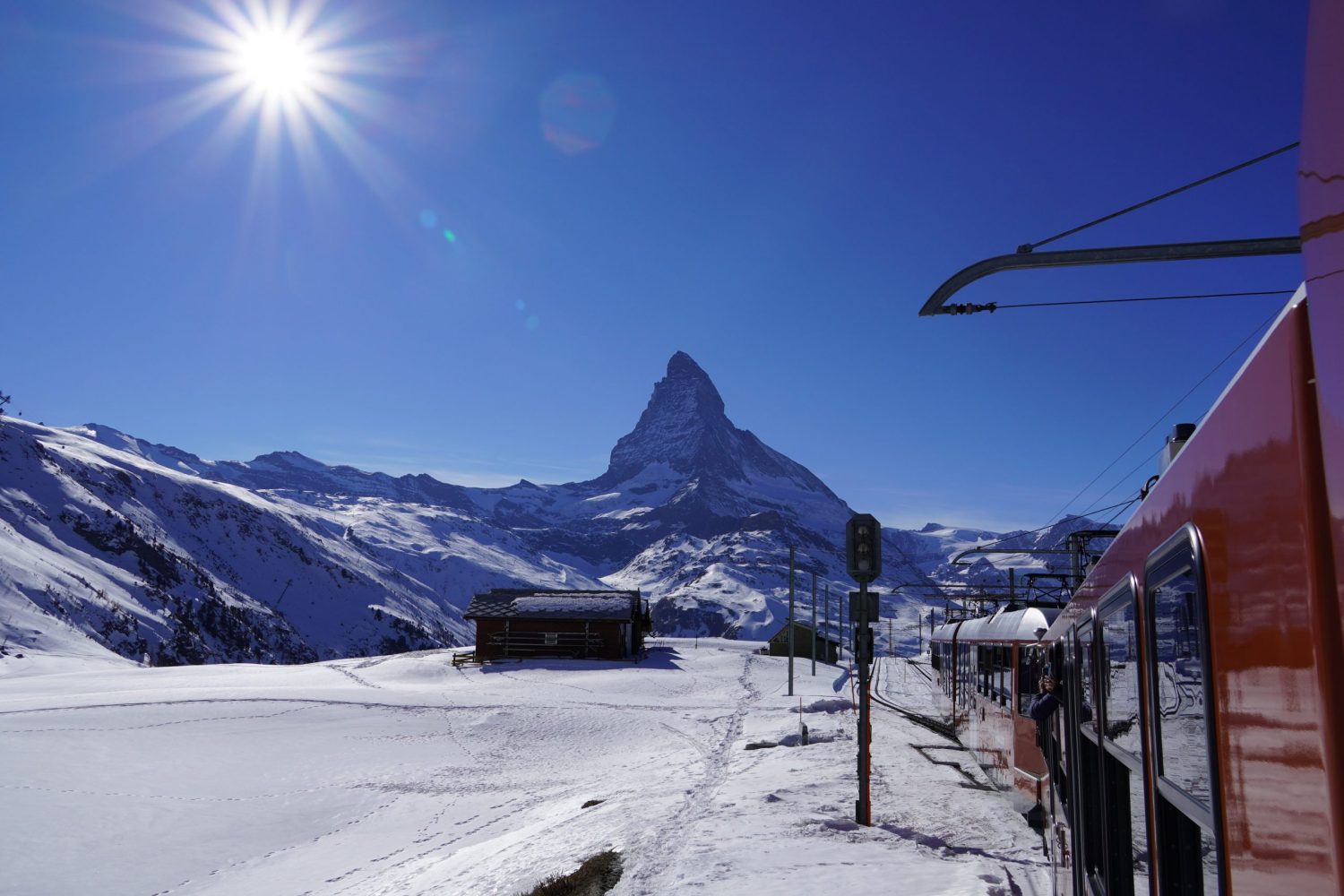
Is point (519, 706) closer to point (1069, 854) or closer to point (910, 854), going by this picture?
point (910, 854)

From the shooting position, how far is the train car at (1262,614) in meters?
1.49

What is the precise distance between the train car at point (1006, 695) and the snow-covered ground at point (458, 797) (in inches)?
22.5

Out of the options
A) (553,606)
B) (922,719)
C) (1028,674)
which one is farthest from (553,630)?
(1028,674)

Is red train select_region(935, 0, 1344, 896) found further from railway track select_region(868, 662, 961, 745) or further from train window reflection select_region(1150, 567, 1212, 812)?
railway track select_region(868, 662, 961, 745)

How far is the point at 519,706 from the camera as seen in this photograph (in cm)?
3222

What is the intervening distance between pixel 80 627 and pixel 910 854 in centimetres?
9111

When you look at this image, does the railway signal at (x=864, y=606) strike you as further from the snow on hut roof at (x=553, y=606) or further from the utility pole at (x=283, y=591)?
the utility pole at (x=283, y=591)

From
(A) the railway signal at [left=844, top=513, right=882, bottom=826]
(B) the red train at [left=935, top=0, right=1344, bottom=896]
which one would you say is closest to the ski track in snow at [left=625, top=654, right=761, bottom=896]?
(A) the railway signal at [left=844, top=513, right=882, bottom=826]

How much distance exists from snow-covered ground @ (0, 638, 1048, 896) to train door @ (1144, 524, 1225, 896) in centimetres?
637

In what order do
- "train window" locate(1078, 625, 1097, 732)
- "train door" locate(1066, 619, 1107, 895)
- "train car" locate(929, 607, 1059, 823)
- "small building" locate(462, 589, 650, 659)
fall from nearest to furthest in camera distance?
"train door" locate(1066, 619, 1107, 895) → "train window" locate(1078, 625, 1097, 732) → "train car" locate(929, 607, 1059, 823) → "small building" locate(462, 589, 650, 659)

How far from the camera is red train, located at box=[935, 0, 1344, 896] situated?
1486 millimetres

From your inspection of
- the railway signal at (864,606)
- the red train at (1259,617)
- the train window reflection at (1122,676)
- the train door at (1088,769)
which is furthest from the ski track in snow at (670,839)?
the red train at (1259,617)

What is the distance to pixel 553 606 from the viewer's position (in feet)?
196

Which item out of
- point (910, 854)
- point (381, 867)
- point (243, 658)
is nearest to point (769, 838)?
point (910, 854)
